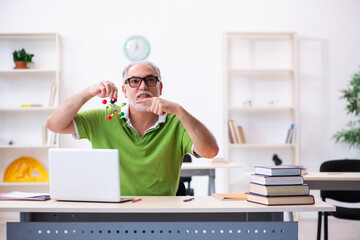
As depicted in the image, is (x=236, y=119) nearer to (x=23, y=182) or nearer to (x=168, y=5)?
(x=168, y=5)

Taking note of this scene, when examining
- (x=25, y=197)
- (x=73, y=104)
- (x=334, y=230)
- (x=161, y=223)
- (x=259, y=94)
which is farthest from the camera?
(x=259, y=94)

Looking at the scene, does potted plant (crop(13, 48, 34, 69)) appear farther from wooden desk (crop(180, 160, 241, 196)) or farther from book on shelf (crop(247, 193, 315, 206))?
book on shelf (crop(247, 193, 315, 206))

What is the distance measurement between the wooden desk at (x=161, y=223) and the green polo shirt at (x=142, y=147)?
1.26 ft

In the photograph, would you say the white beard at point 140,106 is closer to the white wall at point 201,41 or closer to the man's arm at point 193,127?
the man's arm at point 193,127

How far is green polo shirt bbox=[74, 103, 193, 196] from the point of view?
236 cm

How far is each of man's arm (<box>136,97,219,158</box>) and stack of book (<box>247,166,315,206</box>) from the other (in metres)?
0.39

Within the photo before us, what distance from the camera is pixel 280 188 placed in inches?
76.8

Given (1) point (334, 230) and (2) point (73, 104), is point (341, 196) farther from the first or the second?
(2) point (73, 104)

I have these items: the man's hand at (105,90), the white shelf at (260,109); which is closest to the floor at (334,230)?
the white shelf at (260,109)

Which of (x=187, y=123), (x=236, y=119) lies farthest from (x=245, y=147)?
(x=187, y=123)

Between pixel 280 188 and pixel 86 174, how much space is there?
843 mm

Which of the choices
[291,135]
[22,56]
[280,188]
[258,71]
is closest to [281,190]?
[280,188]

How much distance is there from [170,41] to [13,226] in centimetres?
391

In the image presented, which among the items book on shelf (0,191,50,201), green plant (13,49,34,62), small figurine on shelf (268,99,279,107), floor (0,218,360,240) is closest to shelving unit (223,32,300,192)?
small figurine on shelf (268,99,279,107)
